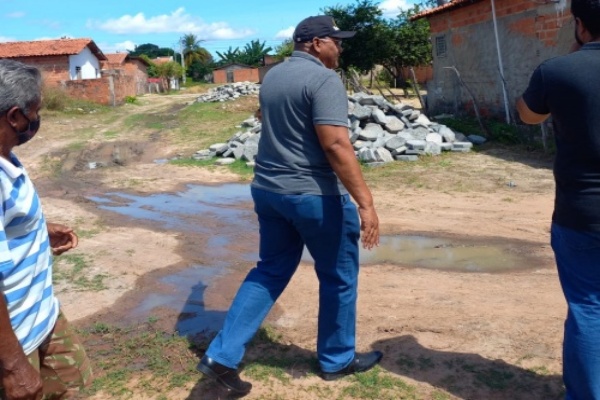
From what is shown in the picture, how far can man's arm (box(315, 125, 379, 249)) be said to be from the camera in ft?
10.1

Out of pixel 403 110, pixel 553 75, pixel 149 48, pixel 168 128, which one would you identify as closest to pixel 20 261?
pixel 553 75

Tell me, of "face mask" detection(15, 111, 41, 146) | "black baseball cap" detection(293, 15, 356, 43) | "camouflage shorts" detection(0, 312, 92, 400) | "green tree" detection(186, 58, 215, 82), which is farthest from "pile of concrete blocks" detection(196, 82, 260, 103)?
"green tree" detection(186, 58, 215, 82)

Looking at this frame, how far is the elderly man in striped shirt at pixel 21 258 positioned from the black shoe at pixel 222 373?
93 centimetres

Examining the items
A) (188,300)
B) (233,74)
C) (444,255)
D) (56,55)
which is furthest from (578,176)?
(233,74)

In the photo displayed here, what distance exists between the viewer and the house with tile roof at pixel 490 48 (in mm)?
12344

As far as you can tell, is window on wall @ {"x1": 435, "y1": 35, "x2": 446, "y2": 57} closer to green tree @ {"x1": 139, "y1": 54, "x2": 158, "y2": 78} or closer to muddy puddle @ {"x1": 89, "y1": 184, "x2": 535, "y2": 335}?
muddy puddle @ {"x1": 89, "y1": 184, "x2": 535, "y2": 335}

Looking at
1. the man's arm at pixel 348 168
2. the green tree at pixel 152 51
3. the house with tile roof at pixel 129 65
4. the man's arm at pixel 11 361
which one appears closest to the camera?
the man's arm at pixel 11 361

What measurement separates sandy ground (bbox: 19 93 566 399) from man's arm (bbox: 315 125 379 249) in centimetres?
92

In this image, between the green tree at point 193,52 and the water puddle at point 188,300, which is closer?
the water puddle at point 188,300

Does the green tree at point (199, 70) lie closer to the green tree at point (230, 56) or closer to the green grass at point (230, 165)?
the green tree at point (230, 56)

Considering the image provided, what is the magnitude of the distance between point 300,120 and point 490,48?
12.5 meters

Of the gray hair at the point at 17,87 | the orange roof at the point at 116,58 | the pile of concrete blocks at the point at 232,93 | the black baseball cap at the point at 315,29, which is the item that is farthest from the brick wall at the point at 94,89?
the gray hair at the point at 17,87

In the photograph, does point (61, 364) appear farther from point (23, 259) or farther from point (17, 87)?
point (17, 87)

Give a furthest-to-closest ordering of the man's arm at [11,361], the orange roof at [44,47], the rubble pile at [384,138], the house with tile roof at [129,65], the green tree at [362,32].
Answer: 1. the house with tile roof at [129,65]
2. the orange roof at [44,47]
3. the green tree at [362,32]
4. the rubble pile at [384,138]
5. the man's arm at [11,361]
